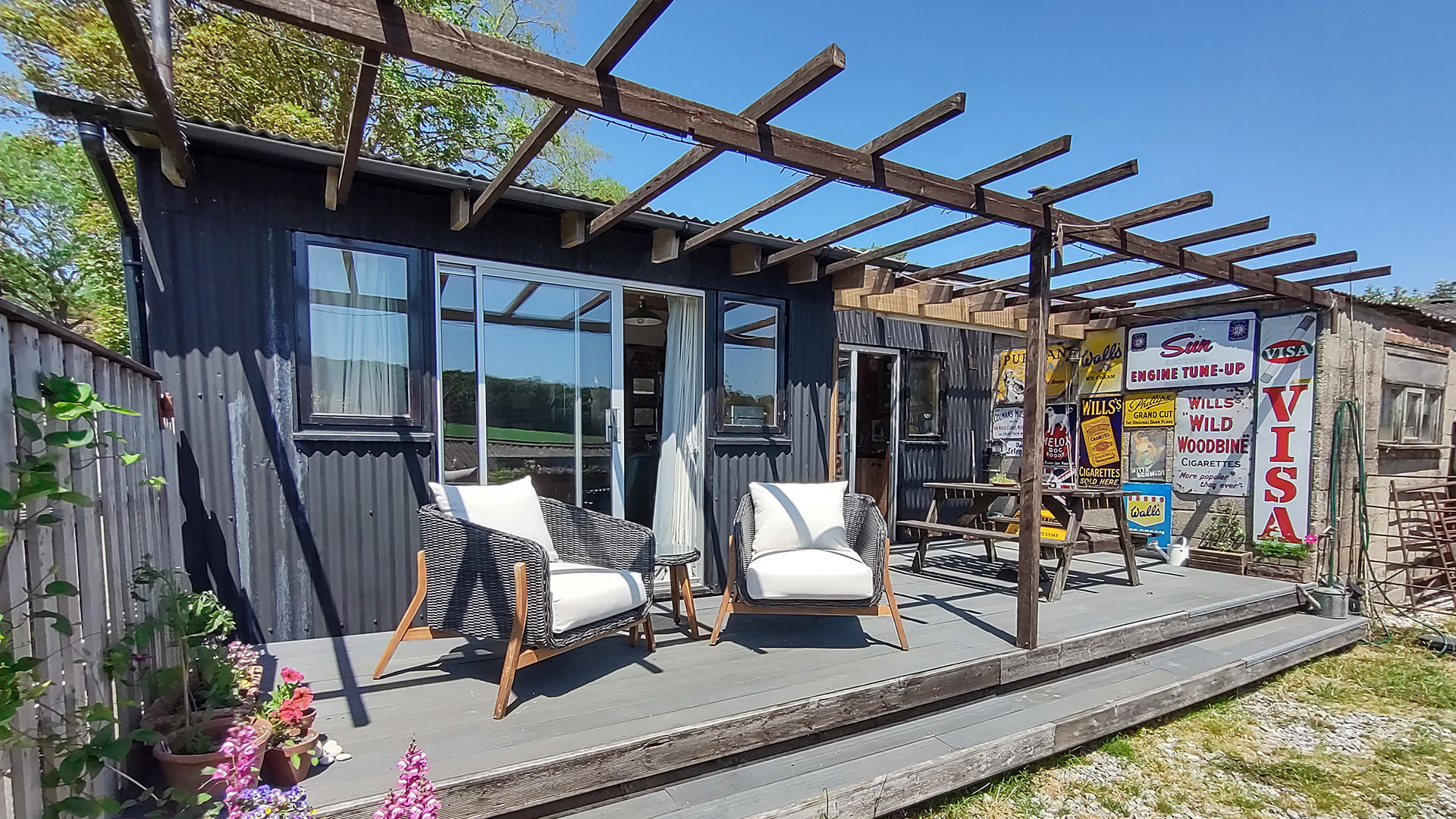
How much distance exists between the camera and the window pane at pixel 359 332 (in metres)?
3.08

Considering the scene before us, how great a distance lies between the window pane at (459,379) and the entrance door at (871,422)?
3.34 m

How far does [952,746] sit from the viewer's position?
257cm

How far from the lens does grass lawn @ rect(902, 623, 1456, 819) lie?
2.51m

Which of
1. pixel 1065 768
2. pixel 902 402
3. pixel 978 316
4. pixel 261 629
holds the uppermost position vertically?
pixel 978 316

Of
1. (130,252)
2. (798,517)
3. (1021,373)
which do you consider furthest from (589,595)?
(1021,373)

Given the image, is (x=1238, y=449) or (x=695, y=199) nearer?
(x=695, y=199)

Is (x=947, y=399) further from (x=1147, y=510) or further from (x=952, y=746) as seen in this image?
(x=952, y=746)

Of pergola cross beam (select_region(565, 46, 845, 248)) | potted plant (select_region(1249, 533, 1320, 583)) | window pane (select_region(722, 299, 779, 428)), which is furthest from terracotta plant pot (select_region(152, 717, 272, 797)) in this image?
potted plant (select_region(1249, 533, 1320, 583))

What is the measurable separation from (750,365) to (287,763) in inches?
129

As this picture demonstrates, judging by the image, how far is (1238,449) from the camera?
5.50m

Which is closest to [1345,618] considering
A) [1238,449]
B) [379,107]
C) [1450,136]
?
[1238,449]

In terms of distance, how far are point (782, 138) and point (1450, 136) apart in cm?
819

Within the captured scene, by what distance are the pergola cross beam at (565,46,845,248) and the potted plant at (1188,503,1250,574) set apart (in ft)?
18.7

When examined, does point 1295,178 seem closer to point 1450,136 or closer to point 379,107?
point 1450,136
